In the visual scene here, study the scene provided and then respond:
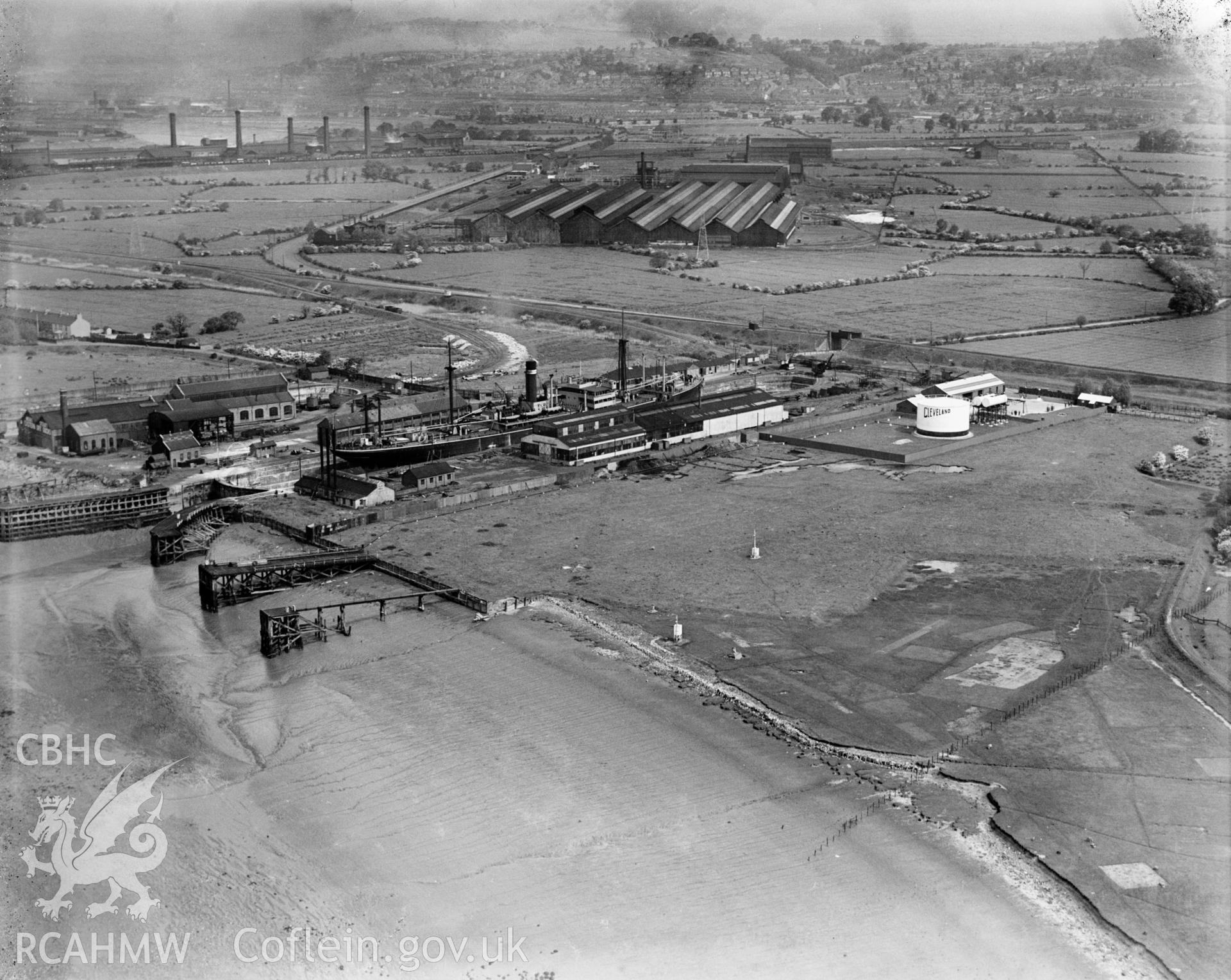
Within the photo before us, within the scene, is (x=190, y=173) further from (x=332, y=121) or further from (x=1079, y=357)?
(x=1079, y=357)

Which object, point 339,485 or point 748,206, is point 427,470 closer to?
point 339,485

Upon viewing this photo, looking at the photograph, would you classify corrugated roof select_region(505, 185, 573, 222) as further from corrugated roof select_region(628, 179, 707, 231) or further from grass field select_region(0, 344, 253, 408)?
grass field select_region(0, 344, 253, 408)

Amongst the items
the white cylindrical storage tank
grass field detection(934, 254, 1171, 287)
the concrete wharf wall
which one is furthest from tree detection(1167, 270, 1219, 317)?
the concrete wharf wall

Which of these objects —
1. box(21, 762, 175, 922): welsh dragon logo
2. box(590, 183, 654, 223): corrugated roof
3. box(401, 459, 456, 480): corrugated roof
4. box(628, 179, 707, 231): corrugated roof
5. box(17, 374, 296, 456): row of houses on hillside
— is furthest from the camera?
box(590, 183, 654, 223): corrugated roof

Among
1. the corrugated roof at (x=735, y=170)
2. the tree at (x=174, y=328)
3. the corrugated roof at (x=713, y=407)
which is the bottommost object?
the tree at (x=174, y=328)

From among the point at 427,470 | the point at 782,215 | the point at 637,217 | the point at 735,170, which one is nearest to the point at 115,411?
the point at 427,470

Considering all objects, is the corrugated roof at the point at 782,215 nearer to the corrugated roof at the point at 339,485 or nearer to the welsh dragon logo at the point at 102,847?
the corrugated roof at the point at 339,485

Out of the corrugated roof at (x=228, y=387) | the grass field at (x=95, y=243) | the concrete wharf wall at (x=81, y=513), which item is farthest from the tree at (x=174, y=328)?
the concrete wharf wall at (x=81, y=513)
